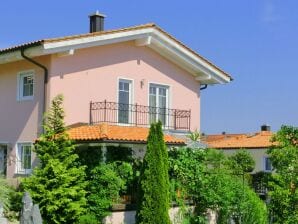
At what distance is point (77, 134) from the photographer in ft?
69.9

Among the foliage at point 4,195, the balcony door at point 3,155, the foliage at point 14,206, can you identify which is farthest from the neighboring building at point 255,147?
the foliage at point 4,195

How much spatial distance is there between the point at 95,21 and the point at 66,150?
819 cm

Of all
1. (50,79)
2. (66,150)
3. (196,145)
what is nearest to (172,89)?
(196,145)

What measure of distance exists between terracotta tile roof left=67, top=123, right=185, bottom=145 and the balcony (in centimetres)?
93

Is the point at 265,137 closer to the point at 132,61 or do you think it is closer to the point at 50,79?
the point at 132,61

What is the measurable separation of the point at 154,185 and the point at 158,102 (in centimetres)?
833

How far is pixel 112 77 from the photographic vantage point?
24.4 metres

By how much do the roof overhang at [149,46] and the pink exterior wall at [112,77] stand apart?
17.0 inches

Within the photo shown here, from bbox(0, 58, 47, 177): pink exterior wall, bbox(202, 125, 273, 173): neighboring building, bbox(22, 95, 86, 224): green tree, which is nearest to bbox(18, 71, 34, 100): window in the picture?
bbox(0, 58, 47, 177): pink exterior wall

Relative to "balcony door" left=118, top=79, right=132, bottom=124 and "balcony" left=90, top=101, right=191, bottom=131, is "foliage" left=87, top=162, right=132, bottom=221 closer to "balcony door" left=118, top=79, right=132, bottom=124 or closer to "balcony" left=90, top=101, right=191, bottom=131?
"balcony" left=90, top=101, right=191, bottom=131

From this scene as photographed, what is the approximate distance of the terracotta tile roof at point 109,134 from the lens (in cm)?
2053

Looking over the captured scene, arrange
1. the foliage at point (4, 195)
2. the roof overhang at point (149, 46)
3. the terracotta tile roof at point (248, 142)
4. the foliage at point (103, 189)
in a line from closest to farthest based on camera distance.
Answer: the foliage at point (4, 195) → the foliage at point (103, 189) → the roof overhang at point (149, 46) → the terracotta tile roof at point (248, 142)

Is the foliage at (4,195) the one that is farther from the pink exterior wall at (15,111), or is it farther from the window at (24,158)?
the window at (24,158)

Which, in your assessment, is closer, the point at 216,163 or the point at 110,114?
the point at 110,114
